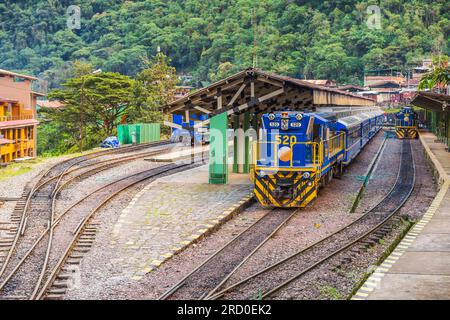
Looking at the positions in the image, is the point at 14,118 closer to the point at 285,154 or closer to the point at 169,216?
the point at 169,216

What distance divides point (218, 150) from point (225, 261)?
948 centimetres

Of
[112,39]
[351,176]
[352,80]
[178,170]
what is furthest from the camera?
[112,39]

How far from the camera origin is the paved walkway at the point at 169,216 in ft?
38.6

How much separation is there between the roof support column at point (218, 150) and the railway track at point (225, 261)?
4.85m

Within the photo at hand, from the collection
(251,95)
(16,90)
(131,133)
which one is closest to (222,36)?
(16,90)

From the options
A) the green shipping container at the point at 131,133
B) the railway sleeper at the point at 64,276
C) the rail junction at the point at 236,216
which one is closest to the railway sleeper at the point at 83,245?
the rail junction at the point at 236,216

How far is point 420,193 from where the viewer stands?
64.6 feet

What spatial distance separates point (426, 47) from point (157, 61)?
47.6 m

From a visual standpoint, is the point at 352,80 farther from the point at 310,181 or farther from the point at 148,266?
the point at 148,266

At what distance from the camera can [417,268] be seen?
31.5ft

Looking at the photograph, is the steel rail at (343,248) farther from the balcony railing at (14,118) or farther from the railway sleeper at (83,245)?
the balcony railing at (14,118)
